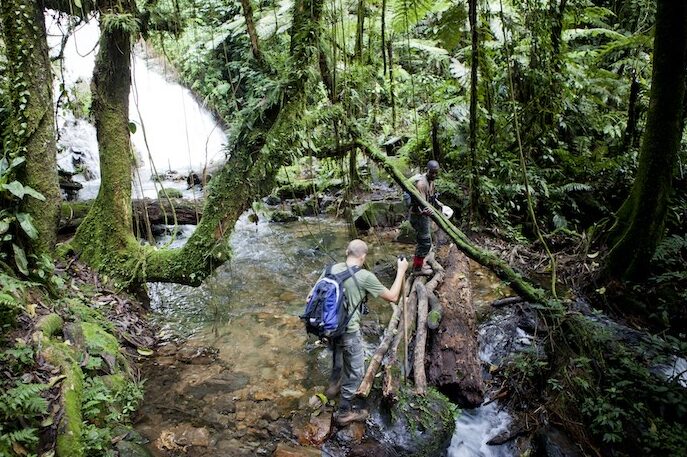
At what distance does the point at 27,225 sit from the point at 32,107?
1.25 metres

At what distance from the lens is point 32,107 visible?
14.2ft

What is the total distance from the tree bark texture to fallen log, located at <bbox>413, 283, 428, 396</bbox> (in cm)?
22

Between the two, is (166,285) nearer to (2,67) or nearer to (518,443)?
(2,67)

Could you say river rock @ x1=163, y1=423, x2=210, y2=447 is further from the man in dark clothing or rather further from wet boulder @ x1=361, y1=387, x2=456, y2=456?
the man in dark clothing

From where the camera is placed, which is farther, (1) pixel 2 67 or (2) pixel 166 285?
(2) pixel 166 285

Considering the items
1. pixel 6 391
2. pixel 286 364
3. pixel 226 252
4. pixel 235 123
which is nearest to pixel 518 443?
pixel 286 364

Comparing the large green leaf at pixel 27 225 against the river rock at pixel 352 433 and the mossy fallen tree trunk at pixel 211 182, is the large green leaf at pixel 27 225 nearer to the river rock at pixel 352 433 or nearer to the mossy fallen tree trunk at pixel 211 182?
the mossy fallen tree trunk at pixel 211 182

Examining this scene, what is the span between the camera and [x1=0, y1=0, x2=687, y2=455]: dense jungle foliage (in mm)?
3670

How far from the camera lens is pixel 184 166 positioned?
48.0 ft

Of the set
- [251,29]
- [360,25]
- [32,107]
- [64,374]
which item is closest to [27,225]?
[32,107]

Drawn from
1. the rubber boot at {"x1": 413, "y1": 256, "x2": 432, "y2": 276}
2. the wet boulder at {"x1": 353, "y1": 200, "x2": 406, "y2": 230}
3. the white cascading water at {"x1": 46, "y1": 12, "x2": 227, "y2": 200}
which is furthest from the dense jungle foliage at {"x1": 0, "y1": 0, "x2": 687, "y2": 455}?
the white cascading water at {"x1": 46, "y1": 12, "x2": 227, "y2": 200}

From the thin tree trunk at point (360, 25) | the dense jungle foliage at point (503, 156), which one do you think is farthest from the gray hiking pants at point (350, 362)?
the thin tree trunk at point (360, 25)

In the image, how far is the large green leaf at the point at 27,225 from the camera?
A: 3996 millimetres

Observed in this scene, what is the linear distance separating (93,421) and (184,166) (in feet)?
40.4
